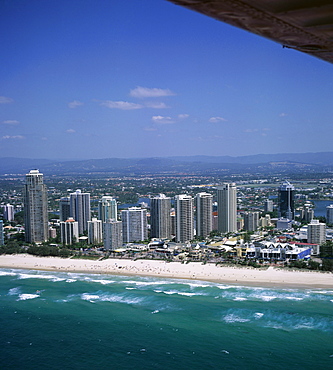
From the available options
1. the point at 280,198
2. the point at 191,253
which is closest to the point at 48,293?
the point at 191,253

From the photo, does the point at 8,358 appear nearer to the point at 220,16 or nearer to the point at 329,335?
the point at 329,335

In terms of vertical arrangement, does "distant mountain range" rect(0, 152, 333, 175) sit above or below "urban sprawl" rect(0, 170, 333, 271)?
above

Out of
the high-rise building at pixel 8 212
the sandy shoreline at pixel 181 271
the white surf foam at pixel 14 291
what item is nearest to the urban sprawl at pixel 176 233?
the sandy shoreline at pixel 181 271

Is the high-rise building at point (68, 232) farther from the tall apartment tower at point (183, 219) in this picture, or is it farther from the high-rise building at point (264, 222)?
the high-rise building at point (264, 222)

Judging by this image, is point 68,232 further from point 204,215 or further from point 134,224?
point 204,215

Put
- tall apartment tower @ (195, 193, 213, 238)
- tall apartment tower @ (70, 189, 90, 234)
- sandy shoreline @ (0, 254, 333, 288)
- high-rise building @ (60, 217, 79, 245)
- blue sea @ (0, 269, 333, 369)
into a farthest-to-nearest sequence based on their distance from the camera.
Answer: tall apartment tower @ (70, 189, 90, 234), tall apartment tower @ (195, 193, 213, 238), high-rise building @ (60, 217, 79, 245), sandy shoreline @ (0, 254, 333, 288), blue sea @ (0, 269, 333, 369)

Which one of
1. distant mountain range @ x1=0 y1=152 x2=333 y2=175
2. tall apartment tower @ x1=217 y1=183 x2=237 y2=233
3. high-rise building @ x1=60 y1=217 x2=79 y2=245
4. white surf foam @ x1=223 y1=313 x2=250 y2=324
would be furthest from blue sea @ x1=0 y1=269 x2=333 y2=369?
distant mountain range @ x1=0 y1=152 x2=333 y2=175

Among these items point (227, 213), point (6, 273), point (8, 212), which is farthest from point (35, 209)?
point (227, 213)

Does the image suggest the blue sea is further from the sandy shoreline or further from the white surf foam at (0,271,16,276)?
the white surf foam at (0,271,16,276)
